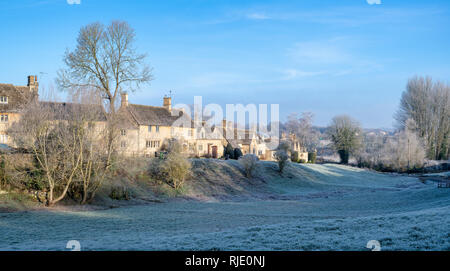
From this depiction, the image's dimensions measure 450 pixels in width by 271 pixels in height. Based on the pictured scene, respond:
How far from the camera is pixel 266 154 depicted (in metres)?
62.2

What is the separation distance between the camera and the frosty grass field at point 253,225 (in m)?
11.4

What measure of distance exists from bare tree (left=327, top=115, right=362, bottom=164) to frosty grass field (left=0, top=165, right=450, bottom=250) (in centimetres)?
3065

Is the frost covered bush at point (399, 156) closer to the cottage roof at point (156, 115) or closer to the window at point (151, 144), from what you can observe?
the cottage roof at point (156, 115)

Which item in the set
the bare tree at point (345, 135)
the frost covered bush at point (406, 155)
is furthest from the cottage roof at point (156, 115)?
the frost covered bush at point (406, 155)

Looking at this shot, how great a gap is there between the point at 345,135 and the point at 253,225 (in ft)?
181

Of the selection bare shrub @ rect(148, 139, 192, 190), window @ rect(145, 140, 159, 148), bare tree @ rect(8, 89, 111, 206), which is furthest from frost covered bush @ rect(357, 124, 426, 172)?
bare tree @ rect(8, 89, 111, 206)

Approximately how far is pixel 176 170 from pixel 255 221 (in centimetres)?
1481

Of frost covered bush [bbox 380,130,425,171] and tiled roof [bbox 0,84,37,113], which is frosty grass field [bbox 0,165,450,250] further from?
frost covered bush [bbox 380,130,425,171]

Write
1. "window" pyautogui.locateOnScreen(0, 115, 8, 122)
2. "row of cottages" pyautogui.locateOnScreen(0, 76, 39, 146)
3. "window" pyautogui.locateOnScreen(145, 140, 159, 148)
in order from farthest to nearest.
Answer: "window" pyautogui.locateOnScreen(145, 140, 159, 148) < "window" pyautogui.locateOnScreen(0, 115, 8, 122) < "row of cottages" pyautogui.locateOnScreen(0, 76, 39, 146)

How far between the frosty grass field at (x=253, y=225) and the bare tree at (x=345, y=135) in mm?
30650

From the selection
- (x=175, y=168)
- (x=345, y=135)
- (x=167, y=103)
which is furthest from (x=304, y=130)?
(x=175, y=168)

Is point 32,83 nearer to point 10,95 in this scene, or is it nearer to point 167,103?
point 10,95

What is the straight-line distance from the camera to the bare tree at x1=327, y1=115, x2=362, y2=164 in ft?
225

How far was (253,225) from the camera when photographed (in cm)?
1839
